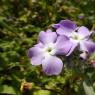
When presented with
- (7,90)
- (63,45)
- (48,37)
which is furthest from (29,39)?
(63,45)

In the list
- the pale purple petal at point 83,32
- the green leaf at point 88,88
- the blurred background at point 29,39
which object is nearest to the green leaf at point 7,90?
the blurred background at point 29,39

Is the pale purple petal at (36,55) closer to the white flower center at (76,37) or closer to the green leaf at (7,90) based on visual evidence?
the white flower center at (76,37)

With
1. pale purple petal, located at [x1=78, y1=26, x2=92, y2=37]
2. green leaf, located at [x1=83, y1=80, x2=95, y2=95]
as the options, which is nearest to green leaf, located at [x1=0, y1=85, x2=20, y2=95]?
green leaf, located at [x1=83, y1=80, x2=95, y2=95]

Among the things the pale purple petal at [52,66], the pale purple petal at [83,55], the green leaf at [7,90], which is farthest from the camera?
the green leaf at [7,90]

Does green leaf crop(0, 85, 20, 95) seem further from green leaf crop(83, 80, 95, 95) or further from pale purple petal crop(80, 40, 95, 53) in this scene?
pale purple petal crop(80, 40, 95, 53)

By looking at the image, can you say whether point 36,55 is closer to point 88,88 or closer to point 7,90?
point 88,88

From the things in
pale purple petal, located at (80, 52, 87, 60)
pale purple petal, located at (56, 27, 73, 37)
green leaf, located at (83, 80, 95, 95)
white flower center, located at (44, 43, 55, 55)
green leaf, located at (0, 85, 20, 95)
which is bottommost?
green leaf, located at (0, 85, 20, 95)
